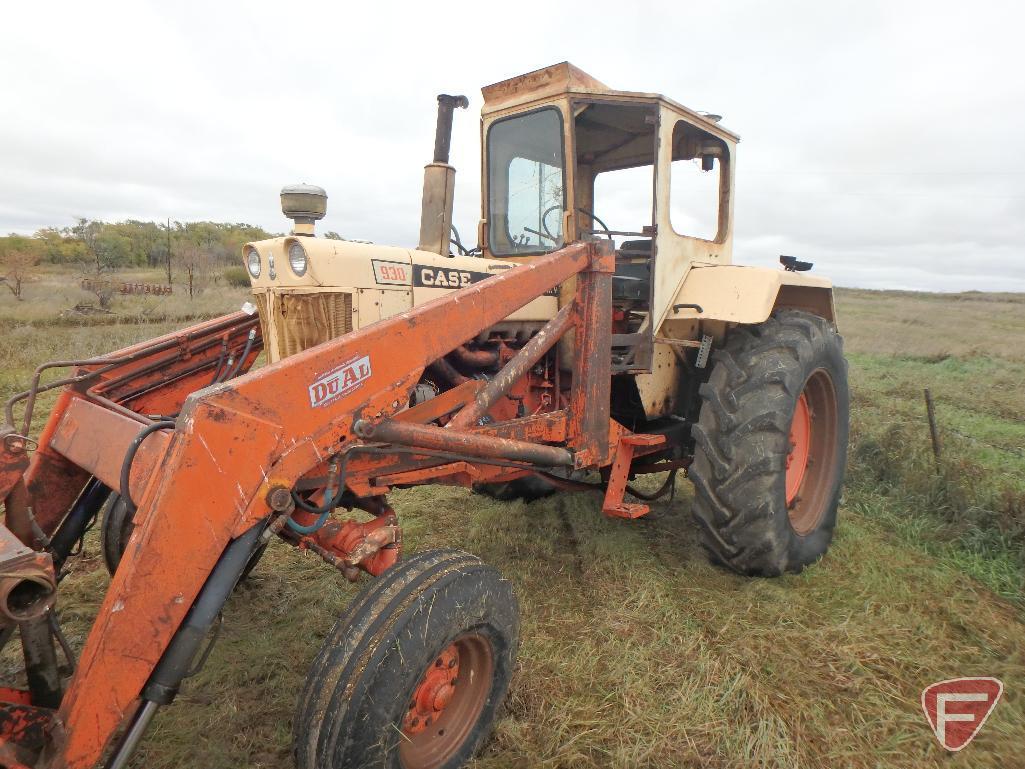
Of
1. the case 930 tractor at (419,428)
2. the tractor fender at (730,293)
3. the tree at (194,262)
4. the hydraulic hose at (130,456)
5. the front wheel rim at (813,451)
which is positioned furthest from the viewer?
the tree at (194,262)

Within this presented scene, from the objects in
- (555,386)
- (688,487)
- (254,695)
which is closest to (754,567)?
(555,386)

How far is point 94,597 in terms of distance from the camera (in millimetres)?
3193

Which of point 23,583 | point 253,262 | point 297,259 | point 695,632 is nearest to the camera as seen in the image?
point 23,583

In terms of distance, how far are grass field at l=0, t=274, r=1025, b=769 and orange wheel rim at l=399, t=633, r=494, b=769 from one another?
0.49 feet

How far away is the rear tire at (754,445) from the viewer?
3189 mm

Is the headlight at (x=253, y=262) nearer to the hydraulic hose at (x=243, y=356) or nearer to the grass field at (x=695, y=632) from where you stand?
the hydraulic hose at (x=243, y=356)

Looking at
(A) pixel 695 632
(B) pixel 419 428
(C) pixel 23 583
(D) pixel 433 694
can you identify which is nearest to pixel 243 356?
(B) pixel 419 428

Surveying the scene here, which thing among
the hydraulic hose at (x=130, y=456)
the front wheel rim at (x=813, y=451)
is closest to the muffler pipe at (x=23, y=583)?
the hydraulic hose at (x=130, y=456)

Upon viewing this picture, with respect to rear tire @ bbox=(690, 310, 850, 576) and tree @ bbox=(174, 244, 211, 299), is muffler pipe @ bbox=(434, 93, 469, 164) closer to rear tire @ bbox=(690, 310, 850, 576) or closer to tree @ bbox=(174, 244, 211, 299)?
rear tire @ bbox=(690, 310, 850, 576)

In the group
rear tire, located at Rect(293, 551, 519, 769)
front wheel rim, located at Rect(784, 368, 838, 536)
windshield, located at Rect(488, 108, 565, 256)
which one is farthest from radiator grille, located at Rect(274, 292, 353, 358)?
front wheel rim, located at Rect(784, 368, 838, 536)

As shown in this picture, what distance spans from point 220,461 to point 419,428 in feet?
2.23

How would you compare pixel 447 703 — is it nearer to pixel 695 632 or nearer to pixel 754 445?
pixel 695 632

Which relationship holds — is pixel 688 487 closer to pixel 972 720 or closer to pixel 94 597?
pixel 972 720

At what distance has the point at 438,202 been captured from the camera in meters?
3.19
